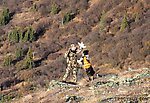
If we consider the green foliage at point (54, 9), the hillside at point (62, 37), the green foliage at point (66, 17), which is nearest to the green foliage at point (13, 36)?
the hillside at point (62, 37)

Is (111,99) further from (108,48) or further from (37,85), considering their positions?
(108,48)

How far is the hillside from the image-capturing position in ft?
81.7

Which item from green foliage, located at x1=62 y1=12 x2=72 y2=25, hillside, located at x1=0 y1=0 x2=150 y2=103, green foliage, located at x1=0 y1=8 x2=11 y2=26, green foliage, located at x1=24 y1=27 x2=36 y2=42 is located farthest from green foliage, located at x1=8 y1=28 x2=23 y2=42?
green foliage, located at x1=62 y1=12 x2=72 y2=25

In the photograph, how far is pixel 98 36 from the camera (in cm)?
3453

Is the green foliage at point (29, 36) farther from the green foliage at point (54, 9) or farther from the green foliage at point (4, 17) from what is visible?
the green foliage at point (4, 17)

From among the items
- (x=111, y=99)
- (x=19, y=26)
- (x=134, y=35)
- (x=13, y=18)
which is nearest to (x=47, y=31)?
(x=19, y=26)

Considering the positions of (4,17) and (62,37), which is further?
(4,17)

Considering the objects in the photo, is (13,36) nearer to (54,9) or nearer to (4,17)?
(4,17)

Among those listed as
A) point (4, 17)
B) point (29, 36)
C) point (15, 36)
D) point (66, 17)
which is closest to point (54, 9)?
point (66, 17)

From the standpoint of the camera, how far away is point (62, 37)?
40219 mm

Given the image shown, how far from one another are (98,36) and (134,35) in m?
7.25

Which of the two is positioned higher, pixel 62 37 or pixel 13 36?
pixel 13 36

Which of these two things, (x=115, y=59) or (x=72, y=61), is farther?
(x=115, y=59)

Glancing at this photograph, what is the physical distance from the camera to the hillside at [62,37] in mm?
24906
